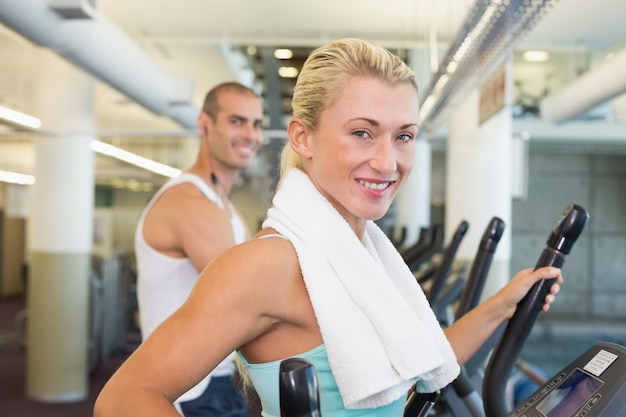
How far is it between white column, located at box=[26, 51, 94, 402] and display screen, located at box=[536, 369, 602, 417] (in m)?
5.06

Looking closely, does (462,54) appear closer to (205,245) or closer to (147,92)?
(205,245)

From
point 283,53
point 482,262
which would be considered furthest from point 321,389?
point 283,53

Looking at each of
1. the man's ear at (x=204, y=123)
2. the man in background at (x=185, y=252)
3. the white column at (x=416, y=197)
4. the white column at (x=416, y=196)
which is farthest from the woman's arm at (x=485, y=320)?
the white column at (x=416, y=196)

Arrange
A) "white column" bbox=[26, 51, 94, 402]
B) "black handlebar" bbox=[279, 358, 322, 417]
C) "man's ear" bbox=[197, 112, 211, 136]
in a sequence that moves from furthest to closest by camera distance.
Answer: "white column" bbox=[26, 51, 94, 402]
"man's ear" bbox=[197, 112, 211, 136]
"black handlebar" bbox=[279, 358, 322, 417]

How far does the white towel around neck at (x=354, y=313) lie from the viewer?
101cm

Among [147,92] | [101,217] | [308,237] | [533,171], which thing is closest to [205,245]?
[308,237]

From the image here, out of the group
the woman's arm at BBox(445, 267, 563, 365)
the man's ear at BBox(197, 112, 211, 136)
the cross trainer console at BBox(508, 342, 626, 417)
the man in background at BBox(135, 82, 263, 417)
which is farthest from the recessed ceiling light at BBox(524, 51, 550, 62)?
the cross trainer console at BBox(508, 342, 626, 417)

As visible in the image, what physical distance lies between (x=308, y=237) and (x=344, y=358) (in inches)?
7.0

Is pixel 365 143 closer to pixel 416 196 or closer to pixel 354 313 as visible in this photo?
pixel 354 313

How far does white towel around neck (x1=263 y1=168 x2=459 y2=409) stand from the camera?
1.01 m

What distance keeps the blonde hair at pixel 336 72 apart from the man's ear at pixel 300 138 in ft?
0.04

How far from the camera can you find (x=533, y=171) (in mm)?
12609

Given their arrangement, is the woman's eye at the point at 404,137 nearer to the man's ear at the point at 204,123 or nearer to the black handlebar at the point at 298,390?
the black handlebar at the point at 298,390

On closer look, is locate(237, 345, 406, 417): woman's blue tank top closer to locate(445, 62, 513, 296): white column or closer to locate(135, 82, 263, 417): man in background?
locate(135, 82, 263, 417): man in background
